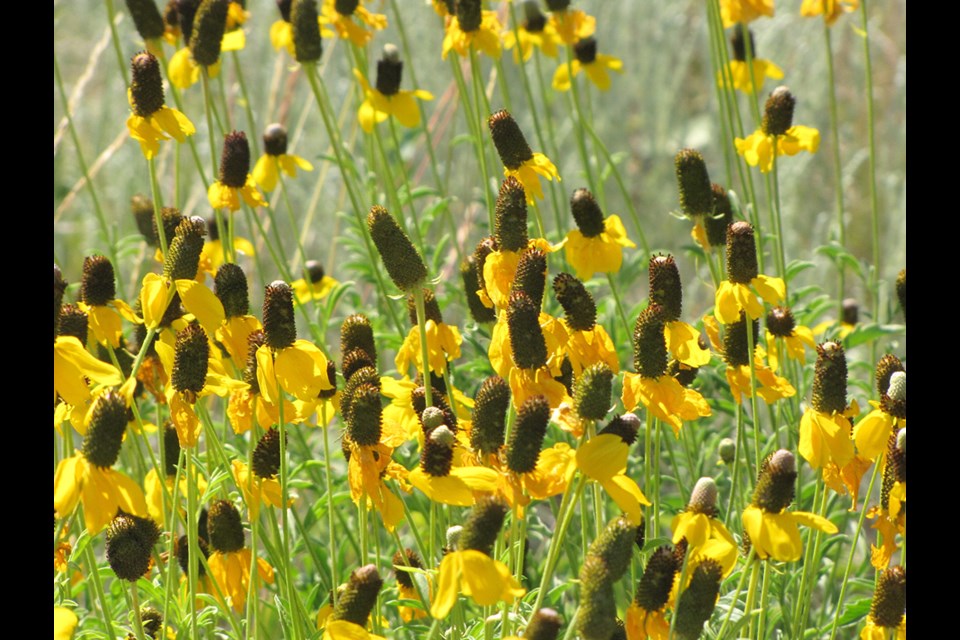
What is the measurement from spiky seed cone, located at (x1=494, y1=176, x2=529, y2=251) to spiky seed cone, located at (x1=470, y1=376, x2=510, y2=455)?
Result: 0.82ft

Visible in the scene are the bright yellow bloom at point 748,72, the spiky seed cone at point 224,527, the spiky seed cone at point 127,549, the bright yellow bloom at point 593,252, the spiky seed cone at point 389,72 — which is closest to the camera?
the spiky seed cone at point 127,549

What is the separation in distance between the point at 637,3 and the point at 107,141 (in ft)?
7.01

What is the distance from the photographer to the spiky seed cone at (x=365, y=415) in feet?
4.36

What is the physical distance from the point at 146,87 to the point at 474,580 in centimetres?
87

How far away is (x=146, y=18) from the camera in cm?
233

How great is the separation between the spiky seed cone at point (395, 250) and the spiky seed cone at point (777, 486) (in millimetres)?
455

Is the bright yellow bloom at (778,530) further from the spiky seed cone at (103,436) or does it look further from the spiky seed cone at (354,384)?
the spiky seed cone at (103,436)

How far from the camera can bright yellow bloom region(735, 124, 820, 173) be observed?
7.04ft

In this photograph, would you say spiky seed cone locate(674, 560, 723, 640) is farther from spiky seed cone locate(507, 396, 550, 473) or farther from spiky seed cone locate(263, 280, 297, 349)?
spiky seed cone locate(263, 280, 297, 349)

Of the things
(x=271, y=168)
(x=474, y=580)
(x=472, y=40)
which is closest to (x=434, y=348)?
(x=474, y=580)

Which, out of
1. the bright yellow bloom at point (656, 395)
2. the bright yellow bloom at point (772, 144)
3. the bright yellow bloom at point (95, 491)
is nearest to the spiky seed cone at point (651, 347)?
the bright yellow bloom at point (656, 395)

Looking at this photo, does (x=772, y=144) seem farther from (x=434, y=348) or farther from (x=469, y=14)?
(x=434, y=348)
